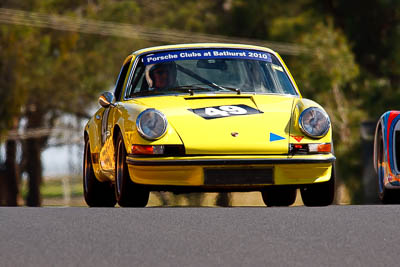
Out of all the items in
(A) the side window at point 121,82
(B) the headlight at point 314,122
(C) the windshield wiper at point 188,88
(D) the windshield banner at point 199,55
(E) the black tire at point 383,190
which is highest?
(D) the windshield banner at point 199,55

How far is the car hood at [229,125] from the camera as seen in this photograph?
8.91 metres

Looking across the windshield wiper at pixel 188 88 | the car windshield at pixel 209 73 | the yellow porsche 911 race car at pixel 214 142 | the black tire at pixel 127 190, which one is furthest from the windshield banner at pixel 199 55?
the black tire at pixel 127 190

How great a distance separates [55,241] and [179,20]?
3888cm

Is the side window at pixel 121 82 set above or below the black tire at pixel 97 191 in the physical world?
above

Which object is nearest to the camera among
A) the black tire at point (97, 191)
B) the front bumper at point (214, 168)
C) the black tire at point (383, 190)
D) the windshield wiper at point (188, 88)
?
the front bumper at point (214, 168)

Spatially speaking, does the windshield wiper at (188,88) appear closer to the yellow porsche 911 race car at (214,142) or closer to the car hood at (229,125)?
the yellow porsche 911 race car at (214,142)

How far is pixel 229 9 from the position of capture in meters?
44.4

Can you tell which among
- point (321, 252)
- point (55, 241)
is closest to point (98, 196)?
point (55, 241)

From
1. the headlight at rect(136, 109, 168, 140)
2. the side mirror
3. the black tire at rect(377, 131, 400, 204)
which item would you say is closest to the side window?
the side mirror

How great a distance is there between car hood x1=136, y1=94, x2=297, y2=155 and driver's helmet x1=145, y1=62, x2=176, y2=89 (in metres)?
0.67

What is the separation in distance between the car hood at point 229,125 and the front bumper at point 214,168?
84 millimetres

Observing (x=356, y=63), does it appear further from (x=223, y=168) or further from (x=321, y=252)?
(x=321, y=252)

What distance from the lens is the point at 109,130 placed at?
993 centimetres

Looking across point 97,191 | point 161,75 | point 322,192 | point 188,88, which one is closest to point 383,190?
point 322,192
